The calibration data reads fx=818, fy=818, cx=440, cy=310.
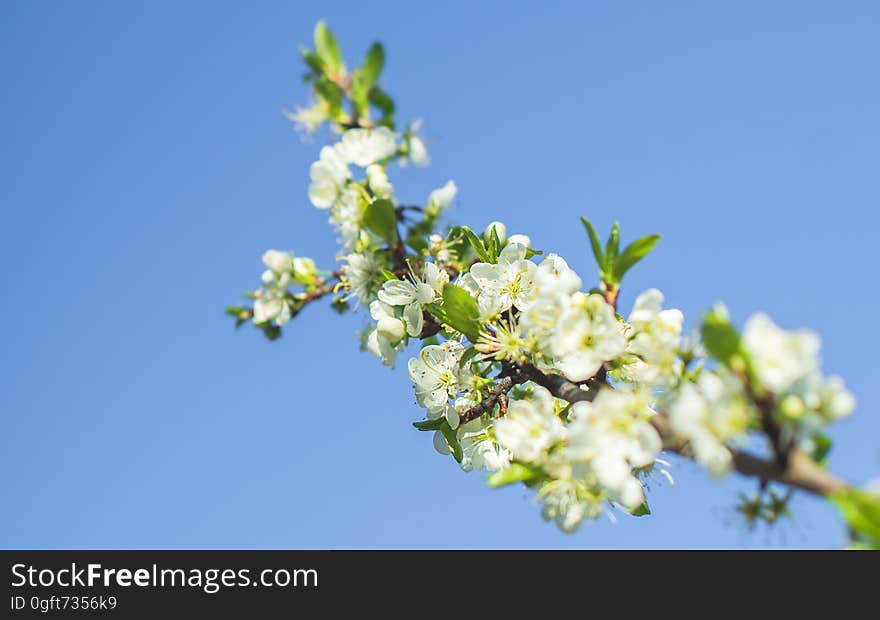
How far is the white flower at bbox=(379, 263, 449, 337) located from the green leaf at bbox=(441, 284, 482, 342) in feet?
0.38

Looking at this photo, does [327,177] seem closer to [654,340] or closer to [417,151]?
[417,151]

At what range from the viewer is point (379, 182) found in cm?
246

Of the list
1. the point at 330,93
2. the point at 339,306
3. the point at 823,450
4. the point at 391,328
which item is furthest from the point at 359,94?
the point at 823,450

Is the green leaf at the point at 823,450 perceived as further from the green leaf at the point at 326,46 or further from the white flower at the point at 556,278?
the green leaf at the point at 326,46

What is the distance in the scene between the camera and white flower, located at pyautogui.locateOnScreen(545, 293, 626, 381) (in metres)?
1.92

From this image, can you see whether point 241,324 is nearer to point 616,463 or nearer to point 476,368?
point 476,368

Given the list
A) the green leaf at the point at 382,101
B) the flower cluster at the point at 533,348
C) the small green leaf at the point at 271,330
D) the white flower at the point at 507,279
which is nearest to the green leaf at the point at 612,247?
the flower cluster at the point at 533,348

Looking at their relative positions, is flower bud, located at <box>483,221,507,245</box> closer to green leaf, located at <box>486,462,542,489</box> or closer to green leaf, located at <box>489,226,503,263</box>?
green leaf, located at <box>489,226,503,263</box>

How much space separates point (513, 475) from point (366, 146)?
121 cm

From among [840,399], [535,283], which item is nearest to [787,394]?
[840,399]

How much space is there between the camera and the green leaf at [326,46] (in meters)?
2.54

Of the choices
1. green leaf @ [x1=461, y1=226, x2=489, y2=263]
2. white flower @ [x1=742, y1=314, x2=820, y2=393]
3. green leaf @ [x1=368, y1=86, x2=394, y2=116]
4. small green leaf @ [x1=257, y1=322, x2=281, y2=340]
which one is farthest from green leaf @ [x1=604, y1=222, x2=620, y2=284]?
small green leaf @ [x1=257, y1=322, x2=281, y2=340]

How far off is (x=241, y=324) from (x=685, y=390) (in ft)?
7.75

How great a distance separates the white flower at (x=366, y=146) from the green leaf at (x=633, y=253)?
33.6 inches
